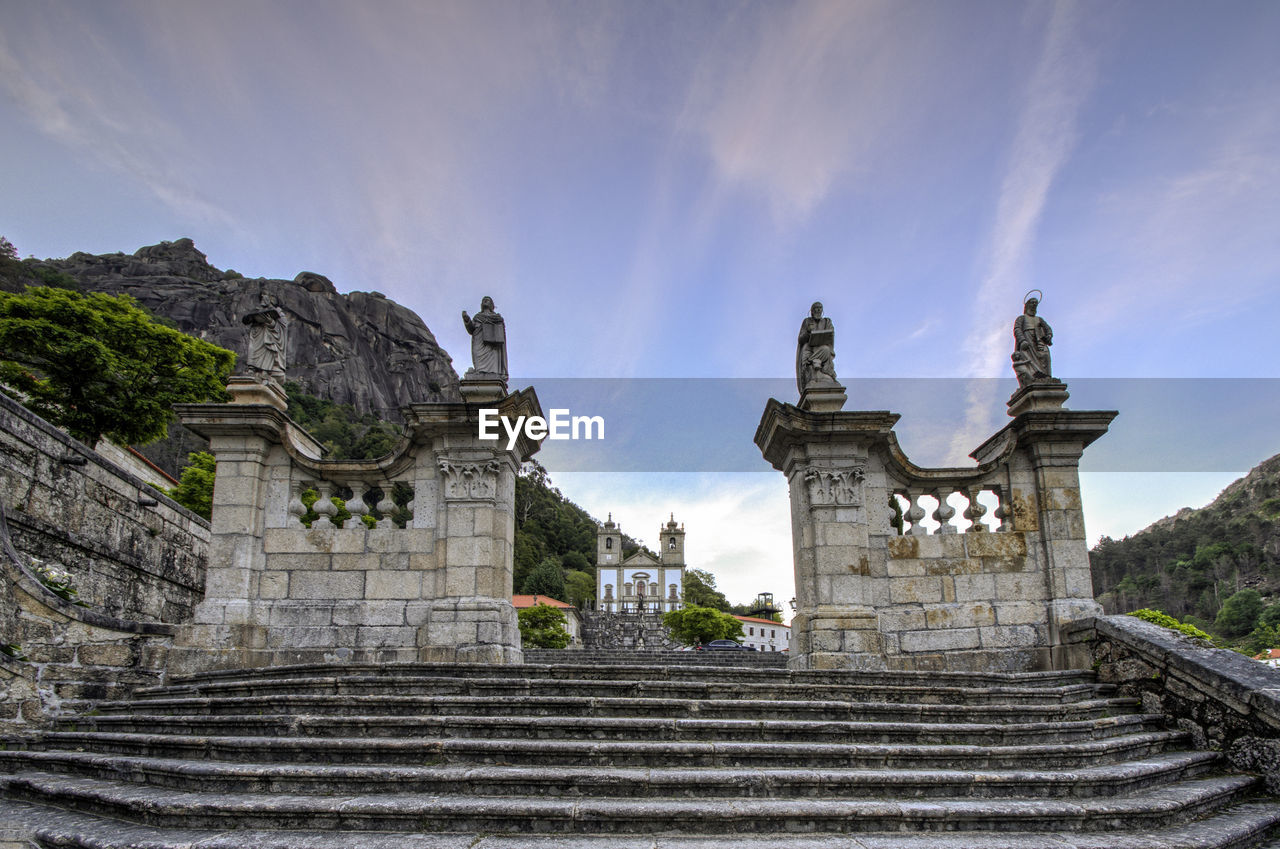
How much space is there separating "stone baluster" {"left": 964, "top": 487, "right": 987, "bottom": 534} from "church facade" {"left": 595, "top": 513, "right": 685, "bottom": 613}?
3287 inches

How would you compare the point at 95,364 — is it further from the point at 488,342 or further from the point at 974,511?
the point at 974,511

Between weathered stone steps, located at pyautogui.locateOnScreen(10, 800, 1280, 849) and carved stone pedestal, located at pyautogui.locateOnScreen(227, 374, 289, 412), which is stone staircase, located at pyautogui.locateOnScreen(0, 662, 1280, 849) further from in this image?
carved stone pedestal, located at pyautogui.locateOnScreen(227, 374, 289, 412)

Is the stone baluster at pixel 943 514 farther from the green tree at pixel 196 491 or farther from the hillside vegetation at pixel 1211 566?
the hillside vegetation at pixel 1211 566

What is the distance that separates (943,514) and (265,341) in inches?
371

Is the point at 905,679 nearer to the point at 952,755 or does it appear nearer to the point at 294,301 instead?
the point at 952,755

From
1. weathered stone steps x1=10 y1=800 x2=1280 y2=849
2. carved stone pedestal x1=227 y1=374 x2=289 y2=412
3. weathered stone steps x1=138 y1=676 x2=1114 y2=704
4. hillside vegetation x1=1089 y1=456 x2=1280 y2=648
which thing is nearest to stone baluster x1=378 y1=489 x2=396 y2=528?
carved stone pedestal x1=227 y1=374 x2=289 y2=412

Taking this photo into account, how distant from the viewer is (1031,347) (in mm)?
9836

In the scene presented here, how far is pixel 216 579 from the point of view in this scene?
9062 millimetres

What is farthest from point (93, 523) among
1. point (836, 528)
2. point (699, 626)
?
point (699, 626)

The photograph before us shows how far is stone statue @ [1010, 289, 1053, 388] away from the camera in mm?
9750

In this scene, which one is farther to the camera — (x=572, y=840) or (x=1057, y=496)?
(x=1057, y=496)

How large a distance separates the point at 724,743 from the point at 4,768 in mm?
5923

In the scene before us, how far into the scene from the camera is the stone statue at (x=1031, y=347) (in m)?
9.75

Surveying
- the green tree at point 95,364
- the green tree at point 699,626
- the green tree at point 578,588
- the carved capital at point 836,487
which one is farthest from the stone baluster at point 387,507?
the green tree at point 578,588
